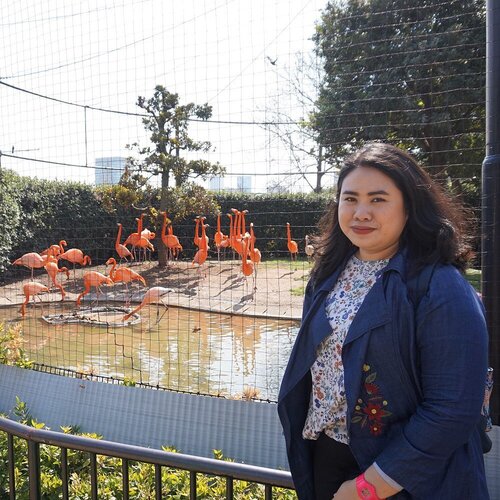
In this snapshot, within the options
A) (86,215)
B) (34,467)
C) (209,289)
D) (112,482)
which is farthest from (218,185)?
(86,215)

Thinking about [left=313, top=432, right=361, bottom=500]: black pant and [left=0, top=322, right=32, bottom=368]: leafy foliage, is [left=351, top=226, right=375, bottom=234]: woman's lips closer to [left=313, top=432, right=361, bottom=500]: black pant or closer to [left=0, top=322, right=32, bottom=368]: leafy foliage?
[left=313, top=432, right=361, bottom=500]: black pant

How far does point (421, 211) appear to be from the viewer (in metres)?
1.17

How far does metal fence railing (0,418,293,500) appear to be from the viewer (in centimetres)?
125

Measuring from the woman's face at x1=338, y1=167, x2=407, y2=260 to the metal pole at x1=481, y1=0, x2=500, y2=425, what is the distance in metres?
1.25

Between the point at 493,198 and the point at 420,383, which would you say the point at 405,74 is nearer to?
the point at 493,198

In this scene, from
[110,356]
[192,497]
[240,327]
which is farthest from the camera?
[240,327]

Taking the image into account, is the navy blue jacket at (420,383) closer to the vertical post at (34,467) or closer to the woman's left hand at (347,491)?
the woman's left hand at (347,491)

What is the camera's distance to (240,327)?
302 inches

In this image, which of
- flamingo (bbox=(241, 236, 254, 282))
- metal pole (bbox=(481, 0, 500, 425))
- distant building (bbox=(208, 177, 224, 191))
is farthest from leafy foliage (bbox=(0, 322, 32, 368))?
flamingo (bbox=(241, 236, 254, 282))

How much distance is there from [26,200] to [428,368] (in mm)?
13157

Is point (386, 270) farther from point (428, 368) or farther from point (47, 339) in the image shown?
point (47, 339)

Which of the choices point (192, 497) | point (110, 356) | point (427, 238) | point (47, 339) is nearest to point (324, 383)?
point (427, 238)

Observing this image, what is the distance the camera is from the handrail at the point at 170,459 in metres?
1.25

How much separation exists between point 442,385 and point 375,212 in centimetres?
37
